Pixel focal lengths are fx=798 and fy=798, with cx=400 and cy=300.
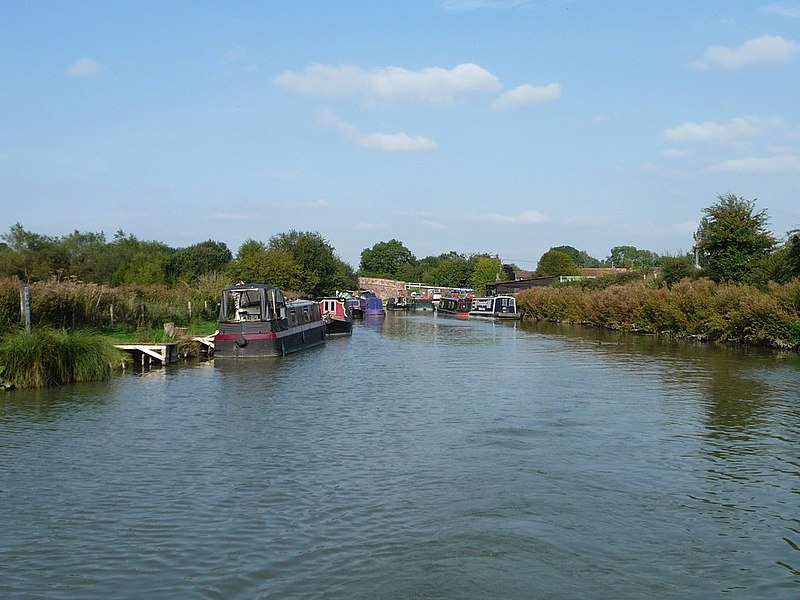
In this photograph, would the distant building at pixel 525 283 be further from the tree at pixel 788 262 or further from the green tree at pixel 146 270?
the tree at pixel 788 262

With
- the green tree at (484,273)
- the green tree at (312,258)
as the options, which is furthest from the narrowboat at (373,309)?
the green tree at (484,273)

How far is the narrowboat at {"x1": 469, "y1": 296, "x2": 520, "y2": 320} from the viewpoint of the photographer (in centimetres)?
6538

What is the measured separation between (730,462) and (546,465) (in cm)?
289

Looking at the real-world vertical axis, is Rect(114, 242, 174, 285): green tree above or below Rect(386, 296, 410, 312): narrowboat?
above

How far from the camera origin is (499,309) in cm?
6744

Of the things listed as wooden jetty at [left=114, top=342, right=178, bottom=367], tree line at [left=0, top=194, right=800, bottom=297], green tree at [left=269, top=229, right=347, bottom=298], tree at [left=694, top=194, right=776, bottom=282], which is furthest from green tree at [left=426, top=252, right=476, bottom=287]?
wooden jetty at [left=114, top=342, right=178, bottom=367]

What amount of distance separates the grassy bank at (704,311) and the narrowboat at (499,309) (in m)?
10.0

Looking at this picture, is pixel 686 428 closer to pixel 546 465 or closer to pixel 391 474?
pixel 546 465

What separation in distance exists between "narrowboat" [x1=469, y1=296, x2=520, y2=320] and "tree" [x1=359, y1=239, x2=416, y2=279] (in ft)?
330

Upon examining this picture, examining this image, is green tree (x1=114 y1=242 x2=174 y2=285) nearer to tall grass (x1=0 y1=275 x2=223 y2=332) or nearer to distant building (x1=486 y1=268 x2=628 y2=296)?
tall grass (x1=0 y1=275 x2=223 y2=332)

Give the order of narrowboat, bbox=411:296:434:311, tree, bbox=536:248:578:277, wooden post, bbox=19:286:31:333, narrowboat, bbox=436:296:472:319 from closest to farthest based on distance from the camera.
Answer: wooden post, bbox=19:286:31:333 → narrowboat, bbox=436:296:472:319 → narrowboat, bbox=411:296:434:311 → tree, bbox=536:248:578:277

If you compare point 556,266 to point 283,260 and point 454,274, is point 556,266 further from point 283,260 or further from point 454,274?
point 283,260

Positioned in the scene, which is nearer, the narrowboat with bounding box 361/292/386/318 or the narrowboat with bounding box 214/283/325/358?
the narrowboat with bounding box 214/283/325/358

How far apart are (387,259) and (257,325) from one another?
146866 mm
